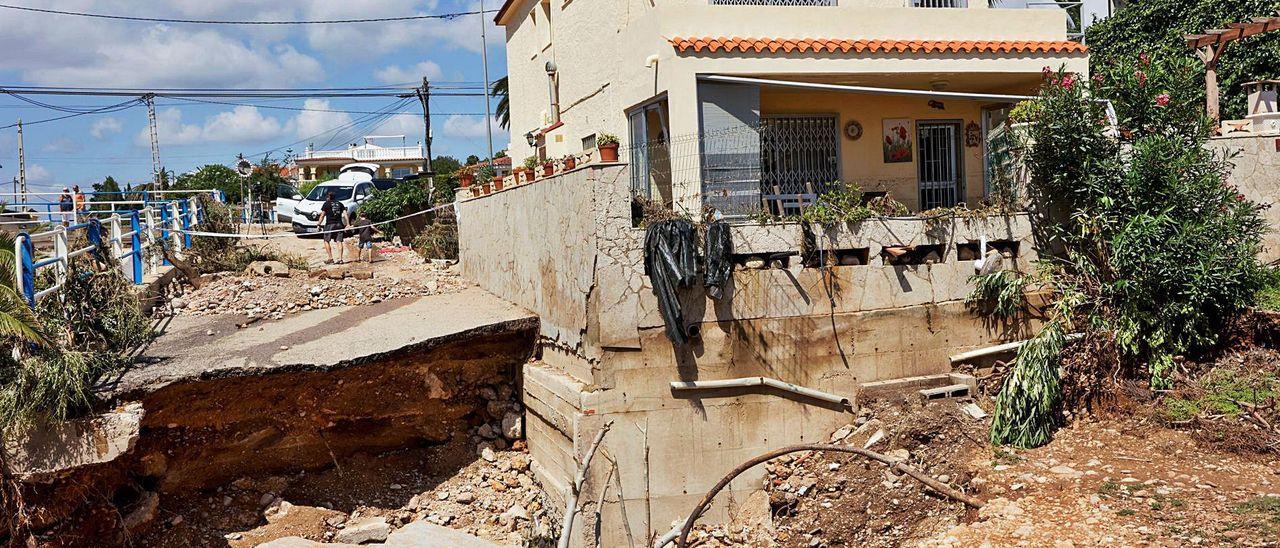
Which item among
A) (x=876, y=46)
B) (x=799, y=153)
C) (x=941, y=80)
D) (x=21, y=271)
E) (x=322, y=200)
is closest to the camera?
(x=21, y=271)

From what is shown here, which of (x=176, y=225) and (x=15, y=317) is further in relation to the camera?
(x=176, y=225)

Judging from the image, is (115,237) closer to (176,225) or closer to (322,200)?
(176,225)

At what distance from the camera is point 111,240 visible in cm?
1257

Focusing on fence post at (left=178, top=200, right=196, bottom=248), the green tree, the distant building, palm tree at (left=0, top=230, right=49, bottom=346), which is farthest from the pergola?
the distant building

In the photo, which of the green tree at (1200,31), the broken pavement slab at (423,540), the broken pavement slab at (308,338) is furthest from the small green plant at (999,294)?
the green tree at (1200,31)

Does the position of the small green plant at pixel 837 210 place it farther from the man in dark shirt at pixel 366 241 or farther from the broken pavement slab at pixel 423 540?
the man in dark shirt at pixel 366 241

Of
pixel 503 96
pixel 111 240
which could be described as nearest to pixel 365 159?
pixel 503 96

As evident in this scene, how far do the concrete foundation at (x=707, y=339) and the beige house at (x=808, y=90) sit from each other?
4.17 feet

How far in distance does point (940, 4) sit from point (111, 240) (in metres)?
12.2

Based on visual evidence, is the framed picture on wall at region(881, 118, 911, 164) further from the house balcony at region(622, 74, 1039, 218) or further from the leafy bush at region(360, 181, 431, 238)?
the leafy bush at region(360, 181, 431, 238)

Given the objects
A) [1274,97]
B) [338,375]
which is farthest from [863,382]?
[1274,97]

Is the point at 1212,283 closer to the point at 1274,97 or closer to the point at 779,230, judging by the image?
the point at 779,230

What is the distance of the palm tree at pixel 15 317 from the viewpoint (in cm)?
838

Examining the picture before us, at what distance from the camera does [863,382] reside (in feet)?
35.0
